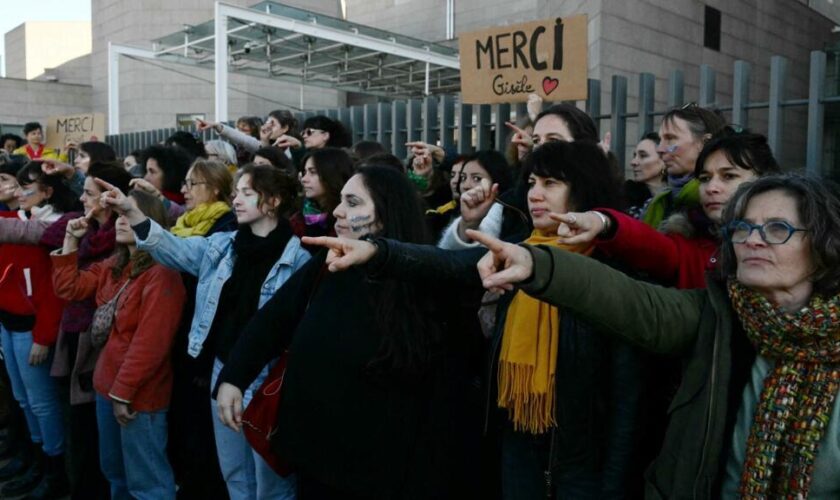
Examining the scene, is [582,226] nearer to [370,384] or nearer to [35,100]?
[370,384]

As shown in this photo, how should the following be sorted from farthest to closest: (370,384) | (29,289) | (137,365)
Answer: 1. (29,289)
2. (137,365)
3. (370,384)

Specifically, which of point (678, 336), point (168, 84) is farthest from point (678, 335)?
point (168, 84)

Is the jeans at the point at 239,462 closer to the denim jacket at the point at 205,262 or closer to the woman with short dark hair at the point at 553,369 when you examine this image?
the denim jacket at the point at 205,262

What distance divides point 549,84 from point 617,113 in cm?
65

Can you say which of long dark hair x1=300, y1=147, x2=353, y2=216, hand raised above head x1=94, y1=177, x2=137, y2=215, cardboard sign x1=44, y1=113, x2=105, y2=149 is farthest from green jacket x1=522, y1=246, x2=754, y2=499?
cardboard sign x1=44, y1=113, x2=105, y2=149

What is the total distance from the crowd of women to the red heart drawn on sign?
49 centimetres

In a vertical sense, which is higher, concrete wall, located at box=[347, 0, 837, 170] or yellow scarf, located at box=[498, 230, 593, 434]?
concrete wall, located at box=[347, 0, 837, 170]

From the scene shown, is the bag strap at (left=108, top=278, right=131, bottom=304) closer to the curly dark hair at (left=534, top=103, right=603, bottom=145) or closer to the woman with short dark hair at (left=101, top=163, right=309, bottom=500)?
the woman with short dark hair at (left=101, top=163, right=309, bottom=500)

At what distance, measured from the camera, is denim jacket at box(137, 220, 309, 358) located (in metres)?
3.26

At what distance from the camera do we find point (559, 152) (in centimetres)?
240

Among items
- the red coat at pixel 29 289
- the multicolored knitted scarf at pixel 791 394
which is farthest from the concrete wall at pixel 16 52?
the multicolored knitted scarf at pixel 791 394

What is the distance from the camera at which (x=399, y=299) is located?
255 centimetres

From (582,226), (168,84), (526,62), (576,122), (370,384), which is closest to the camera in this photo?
(582,226)

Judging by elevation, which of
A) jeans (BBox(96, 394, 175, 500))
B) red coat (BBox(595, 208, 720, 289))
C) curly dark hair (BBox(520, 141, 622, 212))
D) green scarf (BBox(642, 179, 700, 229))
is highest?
curly dark hair (BBox(520, 141, 622, 212))
